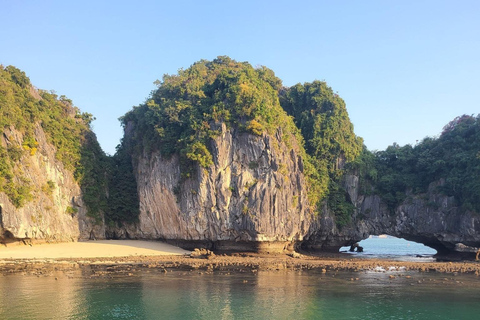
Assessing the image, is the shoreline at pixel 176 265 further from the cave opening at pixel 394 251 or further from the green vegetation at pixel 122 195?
the cave opening at pixel 394 251

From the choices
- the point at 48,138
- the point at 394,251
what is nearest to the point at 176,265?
the point at 48,138

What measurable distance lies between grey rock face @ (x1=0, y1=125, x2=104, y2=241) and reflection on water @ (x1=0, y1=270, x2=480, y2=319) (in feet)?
35.0

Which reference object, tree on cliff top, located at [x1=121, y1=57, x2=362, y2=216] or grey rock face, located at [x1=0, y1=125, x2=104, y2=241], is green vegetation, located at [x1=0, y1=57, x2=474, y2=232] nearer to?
tree on cliff top, located at [x1=121, y1=57, x2=362, y2=216]

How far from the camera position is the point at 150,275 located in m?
27.5

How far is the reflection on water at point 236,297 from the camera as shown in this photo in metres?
17.9

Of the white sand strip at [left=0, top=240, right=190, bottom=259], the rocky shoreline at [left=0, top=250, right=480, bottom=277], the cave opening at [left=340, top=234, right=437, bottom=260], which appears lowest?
the cave opening at [left=340, top=234, right=437, bottom=260]

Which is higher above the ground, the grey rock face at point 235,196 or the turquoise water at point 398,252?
the grey rock face at point 235,196

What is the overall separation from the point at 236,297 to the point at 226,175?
71.8 feet

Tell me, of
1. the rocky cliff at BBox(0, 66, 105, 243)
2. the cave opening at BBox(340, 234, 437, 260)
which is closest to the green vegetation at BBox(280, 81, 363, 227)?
the cave opening at BBox(340, 234, 437, 260)

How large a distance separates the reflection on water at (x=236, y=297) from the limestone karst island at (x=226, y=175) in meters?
13.8

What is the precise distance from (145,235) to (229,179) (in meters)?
12.4

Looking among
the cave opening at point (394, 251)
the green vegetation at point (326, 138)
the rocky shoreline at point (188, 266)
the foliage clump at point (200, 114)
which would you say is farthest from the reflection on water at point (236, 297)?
the cave opening at point (394, 251)

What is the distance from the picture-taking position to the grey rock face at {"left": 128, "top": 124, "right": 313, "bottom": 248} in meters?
41.3

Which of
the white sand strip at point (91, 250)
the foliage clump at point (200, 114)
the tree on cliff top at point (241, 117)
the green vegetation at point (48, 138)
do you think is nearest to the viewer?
the white sand strip at point (91, 250)
